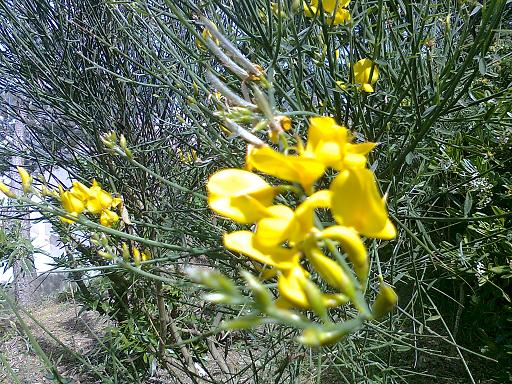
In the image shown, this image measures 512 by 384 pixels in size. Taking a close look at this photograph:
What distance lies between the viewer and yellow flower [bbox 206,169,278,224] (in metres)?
0.50

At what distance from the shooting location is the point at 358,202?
1.54ft

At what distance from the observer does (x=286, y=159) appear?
493 mm

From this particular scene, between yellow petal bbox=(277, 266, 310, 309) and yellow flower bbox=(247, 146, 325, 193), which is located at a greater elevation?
yellow flower bbox=(247, 146, 325, 193)

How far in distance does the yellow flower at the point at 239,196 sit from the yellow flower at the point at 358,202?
0.07 meters

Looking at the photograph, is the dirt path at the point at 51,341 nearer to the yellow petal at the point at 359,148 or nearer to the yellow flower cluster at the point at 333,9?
the yellow flower cluster at the point at 333,9

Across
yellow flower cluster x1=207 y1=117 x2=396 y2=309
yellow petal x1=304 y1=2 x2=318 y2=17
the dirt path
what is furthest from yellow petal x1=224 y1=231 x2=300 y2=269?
the dirt path

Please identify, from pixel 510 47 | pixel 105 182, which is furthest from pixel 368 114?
pixel 105 182

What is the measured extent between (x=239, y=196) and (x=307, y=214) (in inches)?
3.2

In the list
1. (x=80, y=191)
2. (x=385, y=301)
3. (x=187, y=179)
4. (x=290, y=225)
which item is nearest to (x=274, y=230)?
(x=290, y=225)

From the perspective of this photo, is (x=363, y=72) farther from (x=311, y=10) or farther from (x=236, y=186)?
(x=236, y=186)

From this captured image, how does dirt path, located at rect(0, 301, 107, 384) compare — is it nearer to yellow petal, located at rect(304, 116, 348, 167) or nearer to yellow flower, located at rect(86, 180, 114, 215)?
yellow flower, located at rect(86, 180, 114, 215)

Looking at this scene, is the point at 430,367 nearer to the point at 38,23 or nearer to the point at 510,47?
the point at 510,47

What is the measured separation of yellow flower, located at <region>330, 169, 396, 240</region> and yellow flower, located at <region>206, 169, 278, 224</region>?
0.07 meters

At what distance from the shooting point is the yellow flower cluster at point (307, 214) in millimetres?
447
